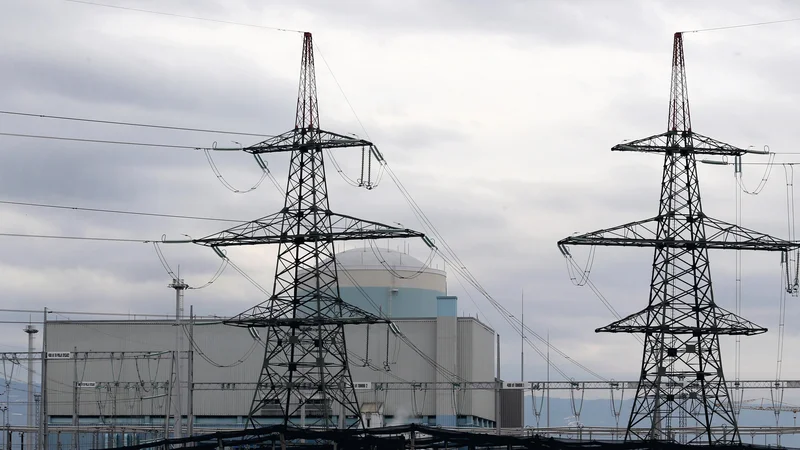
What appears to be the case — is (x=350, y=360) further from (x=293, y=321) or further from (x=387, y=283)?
(x=293, y=321)

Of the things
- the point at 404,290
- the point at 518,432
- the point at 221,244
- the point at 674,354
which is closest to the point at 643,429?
the point at 674,354

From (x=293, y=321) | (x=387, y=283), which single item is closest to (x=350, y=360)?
(x=387, y=283)

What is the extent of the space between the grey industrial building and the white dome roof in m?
0.10

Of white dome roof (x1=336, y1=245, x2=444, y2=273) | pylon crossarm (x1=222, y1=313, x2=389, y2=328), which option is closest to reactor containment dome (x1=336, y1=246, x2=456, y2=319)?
white dome roof (x1=336, y1=245, x2=444, y2=273)

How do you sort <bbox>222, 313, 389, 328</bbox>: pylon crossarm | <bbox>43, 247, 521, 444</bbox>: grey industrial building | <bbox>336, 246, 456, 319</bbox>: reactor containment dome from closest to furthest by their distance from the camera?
<bbox>222, 313, 389, 328</bbox>: pylon crossarm
<bbox>43, 247, 521, 444</bbox>: grey industrial building
<bbox>336, 246, 456, 319</bbox>: reactor containment dome

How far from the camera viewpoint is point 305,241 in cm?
5603

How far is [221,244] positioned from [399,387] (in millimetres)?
36163

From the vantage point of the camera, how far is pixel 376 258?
98.0 metres

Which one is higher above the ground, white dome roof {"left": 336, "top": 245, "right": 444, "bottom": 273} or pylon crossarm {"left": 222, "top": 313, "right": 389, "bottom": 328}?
white dome roof {"left": 336, "top": 245, "right": 444, "bottom": 273}

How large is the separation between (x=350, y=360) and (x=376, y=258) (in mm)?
10177

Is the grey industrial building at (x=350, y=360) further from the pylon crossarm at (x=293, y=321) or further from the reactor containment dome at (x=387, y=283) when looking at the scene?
the pylon crossarm at (x=293, y=321)

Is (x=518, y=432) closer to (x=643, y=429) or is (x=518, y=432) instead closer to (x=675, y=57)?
(x=643, y=429)

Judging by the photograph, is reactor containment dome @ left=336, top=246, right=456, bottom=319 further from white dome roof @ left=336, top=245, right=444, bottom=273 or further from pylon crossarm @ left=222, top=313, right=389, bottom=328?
pylon crossarm @ left=222, top=313, right=389, bottom=328

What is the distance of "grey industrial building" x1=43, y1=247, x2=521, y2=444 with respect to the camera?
8969 centimetres
